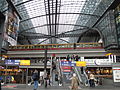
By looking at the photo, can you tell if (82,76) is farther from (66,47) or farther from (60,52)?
(66,47)

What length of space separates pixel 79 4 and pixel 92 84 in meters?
35.2

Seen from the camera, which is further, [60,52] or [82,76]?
[60,52]

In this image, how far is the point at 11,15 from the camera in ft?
128

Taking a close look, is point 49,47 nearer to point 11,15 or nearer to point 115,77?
point 11,15

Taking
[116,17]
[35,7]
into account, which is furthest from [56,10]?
[116,17]

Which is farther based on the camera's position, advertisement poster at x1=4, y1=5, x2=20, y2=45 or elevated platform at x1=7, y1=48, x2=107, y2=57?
elevated platform at x1=7, y1=48, x2=107, y2=57

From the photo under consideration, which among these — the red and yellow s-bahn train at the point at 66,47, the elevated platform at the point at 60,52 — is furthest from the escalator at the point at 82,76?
the red and yellow s-bahn train at the point at 66,47

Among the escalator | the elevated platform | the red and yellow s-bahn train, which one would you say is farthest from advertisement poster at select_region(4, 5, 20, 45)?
the escalator

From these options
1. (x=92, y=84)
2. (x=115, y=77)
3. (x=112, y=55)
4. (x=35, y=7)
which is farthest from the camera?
(x=35, y=7)

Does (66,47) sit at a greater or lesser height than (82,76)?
greater

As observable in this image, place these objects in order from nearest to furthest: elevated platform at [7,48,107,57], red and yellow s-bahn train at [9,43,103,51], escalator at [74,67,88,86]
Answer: escalator at [74,67,88,86] < elevated platform at [7,48,107,57] < red and yellow s-bahn train at [9,43,103,51]

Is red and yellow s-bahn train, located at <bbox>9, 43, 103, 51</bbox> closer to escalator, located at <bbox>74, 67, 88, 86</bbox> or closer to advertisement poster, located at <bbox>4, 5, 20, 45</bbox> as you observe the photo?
advertisement poster, located at <bbox>4, 5, 20, 45</bbox>

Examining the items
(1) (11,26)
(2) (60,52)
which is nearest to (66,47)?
(2) (60,52)

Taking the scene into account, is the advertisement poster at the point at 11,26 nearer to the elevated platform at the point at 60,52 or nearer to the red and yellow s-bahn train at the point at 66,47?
the red and yellow s-bahn train at the point at 66,47
